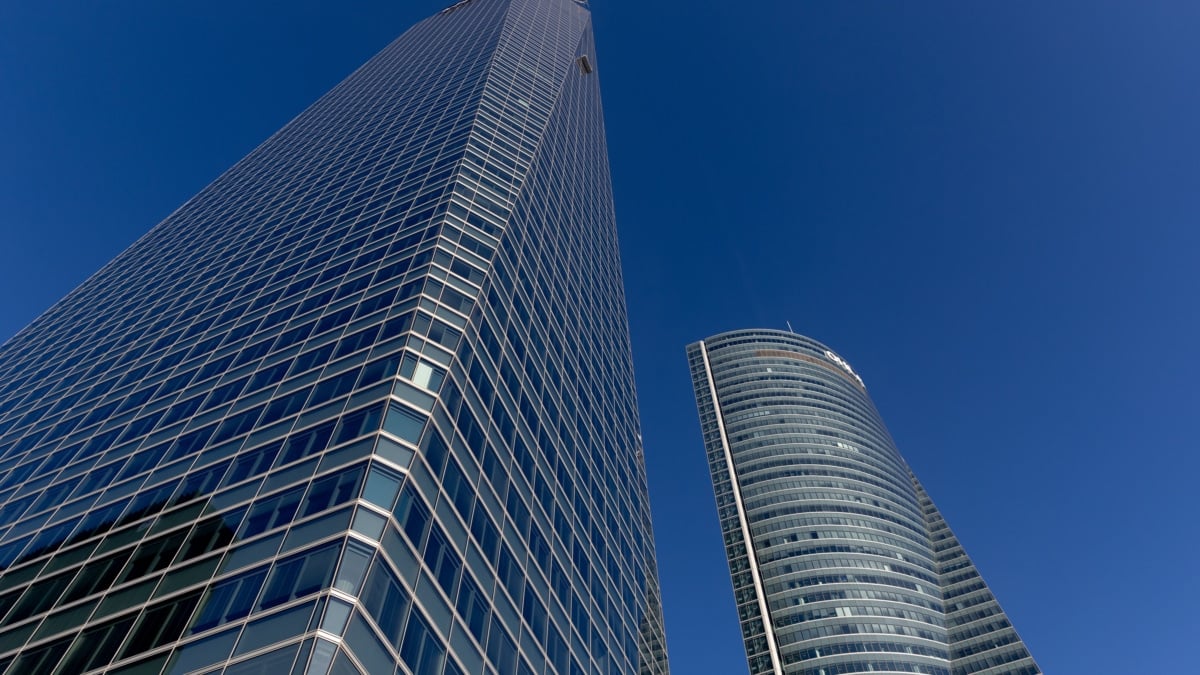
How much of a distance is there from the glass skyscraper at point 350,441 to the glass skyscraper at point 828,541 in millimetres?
77906

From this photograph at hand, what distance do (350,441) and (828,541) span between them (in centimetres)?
12759

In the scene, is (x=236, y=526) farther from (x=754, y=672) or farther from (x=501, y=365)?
(x=754, y=672)

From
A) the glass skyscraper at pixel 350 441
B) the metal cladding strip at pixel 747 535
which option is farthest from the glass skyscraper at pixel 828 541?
the glass skyscraper at pixel 350 441

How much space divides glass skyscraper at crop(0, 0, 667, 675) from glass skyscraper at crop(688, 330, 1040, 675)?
7791cm

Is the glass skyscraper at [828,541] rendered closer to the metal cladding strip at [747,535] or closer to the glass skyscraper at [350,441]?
the metal cladding strip at [747,535]

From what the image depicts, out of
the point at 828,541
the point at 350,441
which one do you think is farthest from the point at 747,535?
the point at 350,441

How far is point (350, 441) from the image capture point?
2881cm

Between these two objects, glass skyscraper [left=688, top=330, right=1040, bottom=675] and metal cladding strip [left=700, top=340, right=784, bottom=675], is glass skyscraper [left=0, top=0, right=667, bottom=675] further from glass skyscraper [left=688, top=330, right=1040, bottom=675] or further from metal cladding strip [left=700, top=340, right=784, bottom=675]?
glass skyscraper [left=688, top=330, right=1040, bottom=675]

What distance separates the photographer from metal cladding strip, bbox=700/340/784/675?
12838 cm

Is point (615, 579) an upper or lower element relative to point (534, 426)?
lower

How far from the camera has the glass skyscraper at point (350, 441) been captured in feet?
80.0

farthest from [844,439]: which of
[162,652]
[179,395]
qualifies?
[162,652]

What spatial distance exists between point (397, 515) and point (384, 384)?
732 cm

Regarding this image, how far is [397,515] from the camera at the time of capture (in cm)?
2545
